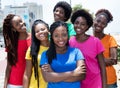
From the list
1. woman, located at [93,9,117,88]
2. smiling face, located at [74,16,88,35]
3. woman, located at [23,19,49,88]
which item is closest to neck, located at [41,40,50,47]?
woman, located at [23,19,49,88]

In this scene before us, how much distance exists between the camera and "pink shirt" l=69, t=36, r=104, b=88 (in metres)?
3.60

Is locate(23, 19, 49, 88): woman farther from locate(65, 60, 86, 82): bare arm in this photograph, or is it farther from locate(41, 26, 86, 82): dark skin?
locate(65, 60, 86, 82): bare arm

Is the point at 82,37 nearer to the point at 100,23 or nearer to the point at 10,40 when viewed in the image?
the point at 100,23

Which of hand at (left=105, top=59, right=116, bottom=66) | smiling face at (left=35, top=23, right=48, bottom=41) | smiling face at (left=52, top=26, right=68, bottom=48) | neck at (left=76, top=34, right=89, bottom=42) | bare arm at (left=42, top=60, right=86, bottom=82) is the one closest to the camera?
bare arm at (left=42, top=60, right=86, bottom=82)

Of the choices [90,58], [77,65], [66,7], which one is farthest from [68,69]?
[66,7]

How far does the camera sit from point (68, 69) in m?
3.38

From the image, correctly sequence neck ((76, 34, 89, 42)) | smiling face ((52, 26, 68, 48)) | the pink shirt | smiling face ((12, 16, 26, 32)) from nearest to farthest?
1. smiling face ((52, 26, 68, 48))
2. the pink shirt
3. neck ((76, 34, 89, 42))
4. smiling face ((12, 16, 26, 32))

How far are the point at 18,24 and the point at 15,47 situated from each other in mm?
295

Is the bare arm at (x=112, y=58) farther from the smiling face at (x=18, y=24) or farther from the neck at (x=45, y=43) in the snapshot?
the smiling face at (x=18, y=24)

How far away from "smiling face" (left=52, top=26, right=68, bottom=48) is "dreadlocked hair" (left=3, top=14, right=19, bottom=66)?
0.94 metres

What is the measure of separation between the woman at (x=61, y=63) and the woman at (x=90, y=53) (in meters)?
0.19

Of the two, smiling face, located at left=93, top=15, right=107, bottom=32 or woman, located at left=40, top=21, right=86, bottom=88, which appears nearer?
woman, located at left=40, top=21, right=86, bottom=88

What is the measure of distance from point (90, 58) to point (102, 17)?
2.85ft

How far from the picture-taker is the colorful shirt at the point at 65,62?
11.1 feet
